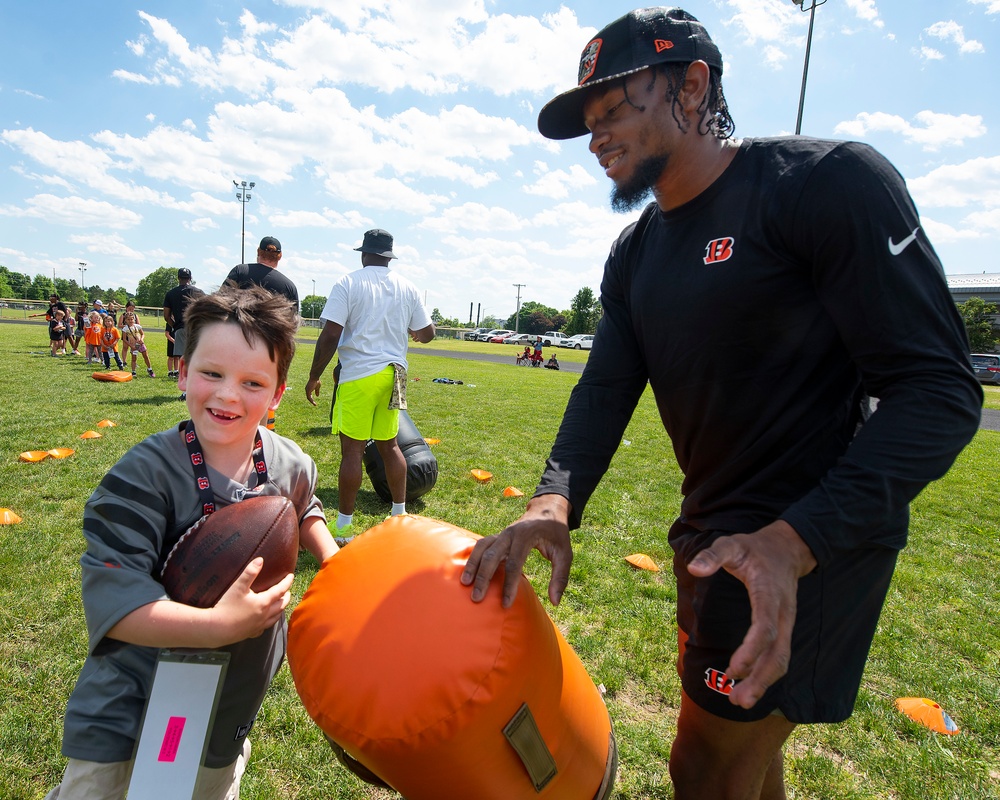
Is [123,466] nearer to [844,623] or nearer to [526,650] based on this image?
[526,650]

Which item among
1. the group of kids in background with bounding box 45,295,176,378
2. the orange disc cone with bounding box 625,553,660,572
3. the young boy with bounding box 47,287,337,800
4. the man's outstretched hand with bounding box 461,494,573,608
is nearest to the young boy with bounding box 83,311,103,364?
the group of kids in background with bounding box 45,295,176,378

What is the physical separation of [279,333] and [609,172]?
128cm

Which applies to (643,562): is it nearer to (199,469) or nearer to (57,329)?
(199,469)

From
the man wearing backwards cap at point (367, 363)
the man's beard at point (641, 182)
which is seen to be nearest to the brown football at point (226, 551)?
the man's beard at point (641, 182)

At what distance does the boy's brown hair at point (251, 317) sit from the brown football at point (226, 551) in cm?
55

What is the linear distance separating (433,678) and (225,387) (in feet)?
3.64

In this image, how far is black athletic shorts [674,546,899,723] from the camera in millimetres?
1676

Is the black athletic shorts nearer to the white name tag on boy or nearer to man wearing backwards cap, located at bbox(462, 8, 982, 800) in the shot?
man wearing backwards cap, located at bbox(462, 8, 982, 800)

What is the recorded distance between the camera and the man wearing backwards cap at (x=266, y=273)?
6496 millimetres

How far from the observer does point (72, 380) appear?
45.0ft

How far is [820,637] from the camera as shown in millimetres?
1690

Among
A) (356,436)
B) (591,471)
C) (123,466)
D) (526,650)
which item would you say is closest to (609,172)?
(591,471)

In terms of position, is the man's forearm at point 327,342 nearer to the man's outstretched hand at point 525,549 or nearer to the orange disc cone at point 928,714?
the man's outstretched hand at point 525,549

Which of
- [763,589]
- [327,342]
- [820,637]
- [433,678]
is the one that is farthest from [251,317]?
[327,342]
